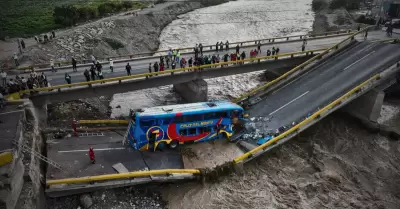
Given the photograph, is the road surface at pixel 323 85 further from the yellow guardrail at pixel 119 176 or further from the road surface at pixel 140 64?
the yellow guardrail at pixel 119 176

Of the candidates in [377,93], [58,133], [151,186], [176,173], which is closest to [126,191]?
[151,186]

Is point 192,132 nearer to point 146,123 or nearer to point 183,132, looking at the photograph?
point 183,132

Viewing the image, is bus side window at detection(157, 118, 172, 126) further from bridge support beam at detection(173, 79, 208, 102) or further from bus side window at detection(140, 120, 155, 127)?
bridge support beam at detection(173, 79, 208, 102)

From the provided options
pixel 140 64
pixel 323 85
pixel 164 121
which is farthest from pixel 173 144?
pixel 323 85

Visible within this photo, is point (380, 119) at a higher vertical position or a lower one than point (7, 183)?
lower

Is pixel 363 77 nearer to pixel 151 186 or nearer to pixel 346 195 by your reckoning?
pixel 346 195

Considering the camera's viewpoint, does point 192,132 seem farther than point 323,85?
No

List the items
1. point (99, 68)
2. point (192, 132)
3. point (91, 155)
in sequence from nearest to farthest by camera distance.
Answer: point (91, 155) → point (192, 132) → point (99, 68)
